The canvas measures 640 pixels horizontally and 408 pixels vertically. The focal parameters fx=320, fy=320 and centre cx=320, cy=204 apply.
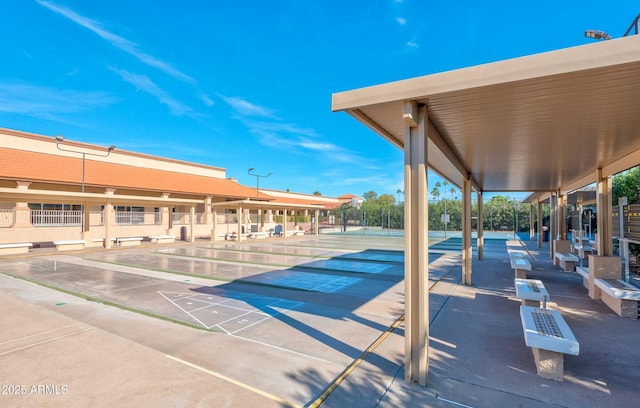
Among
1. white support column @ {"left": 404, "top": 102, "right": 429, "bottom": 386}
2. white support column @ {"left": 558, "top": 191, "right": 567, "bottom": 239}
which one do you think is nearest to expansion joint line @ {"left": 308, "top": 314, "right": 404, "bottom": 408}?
white support column @ {"left": 404, "top": 102, "right": 429, "bottom": 386}

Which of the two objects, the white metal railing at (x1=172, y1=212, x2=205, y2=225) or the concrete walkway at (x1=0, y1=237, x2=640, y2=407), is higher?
the white metal railing at (x1=172, y1=212, x2=205, y2=225)

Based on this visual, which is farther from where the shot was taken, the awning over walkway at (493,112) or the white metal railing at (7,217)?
the white metal railing at (7,217)

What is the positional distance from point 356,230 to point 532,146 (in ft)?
101

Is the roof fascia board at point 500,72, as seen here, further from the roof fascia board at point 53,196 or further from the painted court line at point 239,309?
the roof fascia board at point 53,196

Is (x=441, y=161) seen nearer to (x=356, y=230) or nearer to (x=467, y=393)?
(x=467, y=393)

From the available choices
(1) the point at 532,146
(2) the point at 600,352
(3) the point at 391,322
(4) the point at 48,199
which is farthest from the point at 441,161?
(4) the point at 48,199

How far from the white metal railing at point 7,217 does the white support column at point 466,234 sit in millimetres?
23426

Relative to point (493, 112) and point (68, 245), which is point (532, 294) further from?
point (68, 245)

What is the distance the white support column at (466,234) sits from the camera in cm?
910

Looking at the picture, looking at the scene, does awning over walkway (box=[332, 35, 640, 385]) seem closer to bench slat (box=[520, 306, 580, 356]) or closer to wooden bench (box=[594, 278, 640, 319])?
bench slat (box=[520, 306, 580, 356])

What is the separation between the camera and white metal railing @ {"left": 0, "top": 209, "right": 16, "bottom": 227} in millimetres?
17802

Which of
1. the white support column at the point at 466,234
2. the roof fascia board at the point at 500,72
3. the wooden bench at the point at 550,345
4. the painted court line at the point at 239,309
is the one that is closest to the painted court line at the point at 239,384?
the painted court line at the point at 239,309

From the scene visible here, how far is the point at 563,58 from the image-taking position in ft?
9.23

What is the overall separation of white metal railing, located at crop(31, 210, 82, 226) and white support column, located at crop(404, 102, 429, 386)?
77.5 ft
